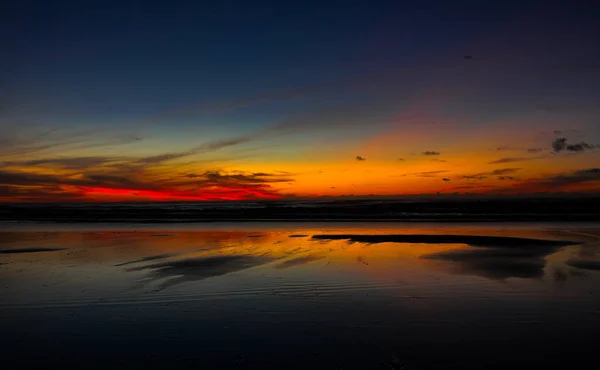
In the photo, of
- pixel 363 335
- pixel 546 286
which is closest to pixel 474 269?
pixel 546 286

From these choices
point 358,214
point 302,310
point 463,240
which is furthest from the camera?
point 358,214

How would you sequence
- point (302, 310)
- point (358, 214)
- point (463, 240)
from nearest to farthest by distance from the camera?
1. point (302, 310)
2. point (463, 240)
3. point (358, 214)

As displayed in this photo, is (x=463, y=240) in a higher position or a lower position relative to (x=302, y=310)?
higher

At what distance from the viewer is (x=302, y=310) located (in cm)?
1109

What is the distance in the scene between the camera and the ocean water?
810cm

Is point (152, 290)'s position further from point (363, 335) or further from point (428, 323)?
point (428, 323)

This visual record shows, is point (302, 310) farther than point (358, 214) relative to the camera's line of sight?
No

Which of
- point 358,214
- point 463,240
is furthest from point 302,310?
point 358,214

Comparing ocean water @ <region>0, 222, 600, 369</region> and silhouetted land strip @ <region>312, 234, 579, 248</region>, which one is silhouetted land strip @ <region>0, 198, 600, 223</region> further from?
ocean water @ <region>0, 222, 600, 369</region>

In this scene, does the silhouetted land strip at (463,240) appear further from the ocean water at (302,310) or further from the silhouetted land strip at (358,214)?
the silhouetted land strip at (358,214)

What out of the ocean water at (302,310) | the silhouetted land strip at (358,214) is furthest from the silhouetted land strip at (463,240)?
the silhouetted land strip at (358,214)

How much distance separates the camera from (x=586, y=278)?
14.7 m

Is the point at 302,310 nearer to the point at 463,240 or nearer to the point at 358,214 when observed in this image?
the point at 463,240

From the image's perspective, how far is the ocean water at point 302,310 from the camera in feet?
26.6
